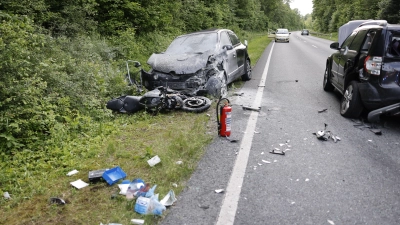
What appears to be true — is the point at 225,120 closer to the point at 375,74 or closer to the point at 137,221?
the point at 137,221

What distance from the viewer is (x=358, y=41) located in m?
6.31

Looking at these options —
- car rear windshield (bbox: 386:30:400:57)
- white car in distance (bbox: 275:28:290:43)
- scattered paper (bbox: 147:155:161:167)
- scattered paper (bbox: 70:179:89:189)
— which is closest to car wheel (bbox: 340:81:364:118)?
car rear windshield (bbox: 386:30:400:57)

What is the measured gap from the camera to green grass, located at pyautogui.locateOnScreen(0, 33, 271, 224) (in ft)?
10.1

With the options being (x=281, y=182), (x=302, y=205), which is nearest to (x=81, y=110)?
(x=281, y=182)

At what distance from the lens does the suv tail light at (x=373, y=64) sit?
522 centimetres

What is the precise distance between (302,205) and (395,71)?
11.1ft

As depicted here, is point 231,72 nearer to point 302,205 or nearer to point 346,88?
point 346,88

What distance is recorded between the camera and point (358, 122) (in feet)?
19.0

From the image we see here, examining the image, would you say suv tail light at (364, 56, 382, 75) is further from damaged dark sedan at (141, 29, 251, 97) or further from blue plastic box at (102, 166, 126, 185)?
blue plastic box at (102, 166, 126, 185)

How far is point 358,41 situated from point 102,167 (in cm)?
549

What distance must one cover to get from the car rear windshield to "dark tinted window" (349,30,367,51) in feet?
2.42

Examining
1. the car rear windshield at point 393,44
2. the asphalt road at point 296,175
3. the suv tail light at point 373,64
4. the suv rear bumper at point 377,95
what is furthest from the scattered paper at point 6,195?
the car rear windshield at point 393,44

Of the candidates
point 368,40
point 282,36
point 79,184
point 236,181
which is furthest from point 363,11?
point 79,184

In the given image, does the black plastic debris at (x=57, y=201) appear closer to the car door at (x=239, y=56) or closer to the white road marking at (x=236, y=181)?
the white road marking at (x=236, y=181)
